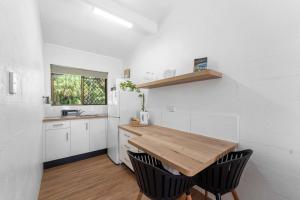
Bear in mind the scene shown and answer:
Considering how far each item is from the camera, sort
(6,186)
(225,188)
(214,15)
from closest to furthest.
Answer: (6,186)
(225,188)
(214,15)

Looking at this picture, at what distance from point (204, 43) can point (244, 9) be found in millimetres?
542

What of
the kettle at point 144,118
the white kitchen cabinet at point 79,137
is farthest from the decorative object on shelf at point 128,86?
the white kitchen cabinet at point 79,137

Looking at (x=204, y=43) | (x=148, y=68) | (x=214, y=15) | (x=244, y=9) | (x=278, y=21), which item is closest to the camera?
(x=278, y=21)

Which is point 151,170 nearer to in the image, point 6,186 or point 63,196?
point 6,186

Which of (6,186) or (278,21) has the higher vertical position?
(278,21)

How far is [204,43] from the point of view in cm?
194

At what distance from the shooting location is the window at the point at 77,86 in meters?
3.20

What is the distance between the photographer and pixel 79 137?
291 cm

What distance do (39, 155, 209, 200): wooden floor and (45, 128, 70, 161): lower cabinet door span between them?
0.76 feet

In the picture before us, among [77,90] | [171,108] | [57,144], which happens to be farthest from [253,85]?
[77,90]

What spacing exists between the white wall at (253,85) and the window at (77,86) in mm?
2470

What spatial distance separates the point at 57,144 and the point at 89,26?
7.88ft

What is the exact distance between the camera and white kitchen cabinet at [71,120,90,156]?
2838 mm

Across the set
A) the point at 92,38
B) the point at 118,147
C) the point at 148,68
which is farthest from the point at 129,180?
the point at 92,38
